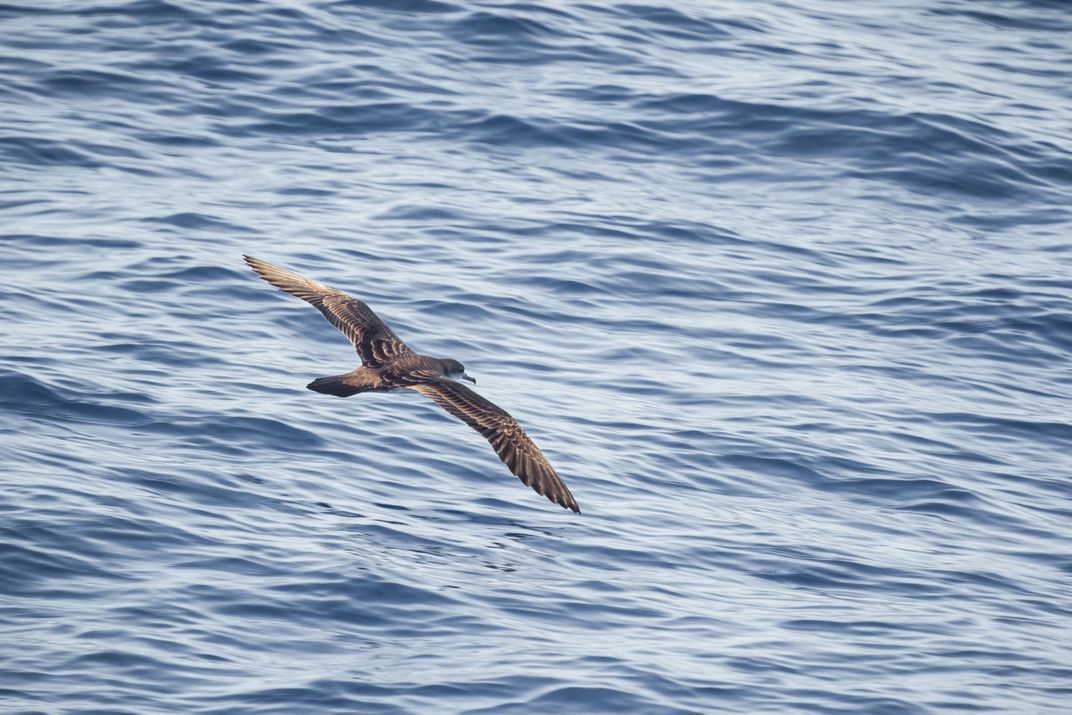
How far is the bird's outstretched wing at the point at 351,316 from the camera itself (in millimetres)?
10242

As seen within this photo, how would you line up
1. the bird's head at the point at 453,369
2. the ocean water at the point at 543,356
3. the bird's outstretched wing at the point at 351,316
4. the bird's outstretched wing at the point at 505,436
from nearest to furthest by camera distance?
the ocean water at the point at 543,356, the bird's outstretched wing at the point at 505,436, the bird's head at the point at 453,369, the bird's outstretched wing at the point at 351,316

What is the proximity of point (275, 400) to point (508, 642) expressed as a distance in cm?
349

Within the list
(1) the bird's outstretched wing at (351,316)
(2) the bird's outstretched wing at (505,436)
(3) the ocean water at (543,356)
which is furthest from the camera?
(1) the bird's outstretched wing at (351,316)

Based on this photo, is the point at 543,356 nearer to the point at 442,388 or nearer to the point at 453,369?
the point at 453,369

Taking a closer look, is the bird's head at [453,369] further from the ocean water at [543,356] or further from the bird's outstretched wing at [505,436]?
the ocean water at [543,356]

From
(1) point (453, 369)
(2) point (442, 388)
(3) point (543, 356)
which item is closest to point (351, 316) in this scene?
(1) point (453, 369)

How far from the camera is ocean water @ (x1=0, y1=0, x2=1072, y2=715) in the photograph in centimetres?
798

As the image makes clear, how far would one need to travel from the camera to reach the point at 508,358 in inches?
472

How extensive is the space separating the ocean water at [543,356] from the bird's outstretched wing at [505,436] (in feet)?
1.39

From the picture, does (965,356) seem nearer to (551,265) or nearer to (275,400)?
(551,265)

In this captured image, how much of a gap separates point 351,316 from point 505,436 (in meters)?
1.93

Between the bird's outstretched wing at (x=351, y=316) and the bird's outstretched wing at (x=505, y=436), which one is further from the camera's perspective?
the bird's outstretched wing at (x=351, y=316)

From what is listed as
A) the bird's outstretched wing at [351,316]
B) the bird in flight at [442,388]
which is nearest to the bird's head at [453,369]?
the bird in flight at [442,388]

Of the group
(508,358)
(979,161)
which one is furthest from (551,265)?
(979,161)
